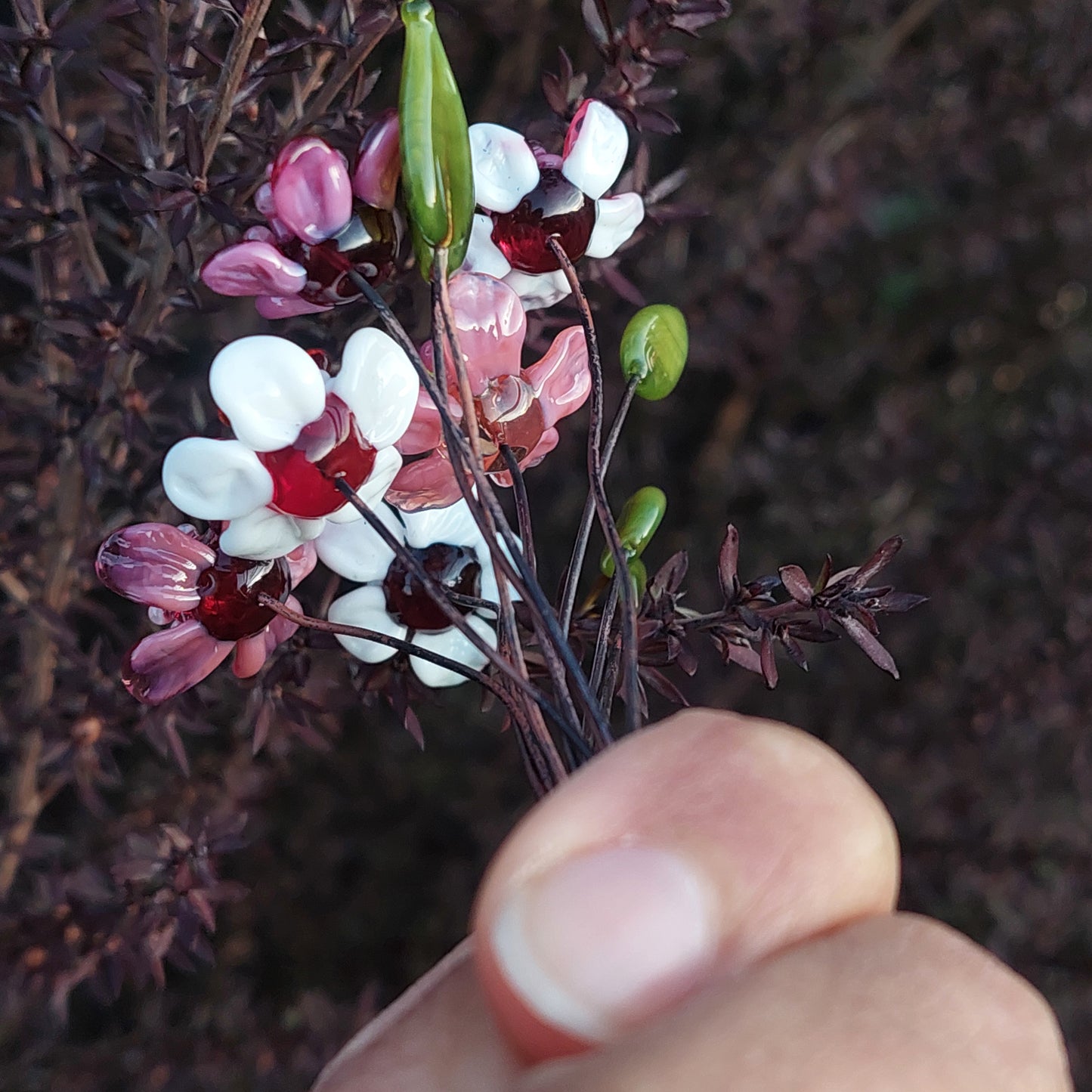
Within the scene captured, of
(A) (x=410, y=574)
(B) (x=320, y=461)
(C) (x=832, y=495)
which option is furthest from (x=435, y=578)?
(C) (x=832, y=495)

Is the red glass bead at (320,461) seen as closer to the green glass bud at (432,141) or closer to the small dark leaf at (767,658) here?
the green glass bud at (432,141)

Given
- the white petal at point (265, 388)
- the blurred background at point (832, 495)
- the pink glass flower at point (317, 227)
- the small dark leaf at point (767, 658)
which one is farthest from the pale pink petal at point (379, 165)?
the blurred background at point (832, 495)


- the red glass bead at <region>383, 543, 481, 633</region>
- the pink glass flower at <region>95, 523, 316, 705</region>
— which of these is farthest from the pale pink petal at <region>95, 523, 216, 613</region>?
the red glass bead at <region>383, 543, 481, 633</region>

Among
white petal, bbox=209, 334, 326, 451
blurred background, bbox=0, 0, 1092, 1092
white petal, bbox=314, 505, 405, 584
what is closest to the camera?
white petal, bbox=209, 334, 326, 451

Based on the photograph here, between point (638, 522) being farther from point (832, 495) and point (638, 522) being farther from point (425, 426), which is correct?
point (832, 495)

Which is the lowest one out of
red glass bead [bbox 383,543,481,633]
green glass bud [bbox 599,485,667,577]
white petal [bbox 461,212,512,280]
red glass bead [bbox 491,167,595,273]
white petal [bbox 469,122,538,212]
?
red glass bead [bbox 383,543,481,633]

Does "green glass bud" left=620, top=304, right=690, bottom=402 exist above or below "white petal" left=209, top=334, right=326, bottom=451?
below

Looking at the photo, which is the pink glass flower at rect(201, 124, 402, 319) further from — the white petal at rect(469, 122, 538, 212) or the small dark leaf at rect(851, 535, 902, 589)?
the small dark leaf at rect(851, 535, 902, 589)
